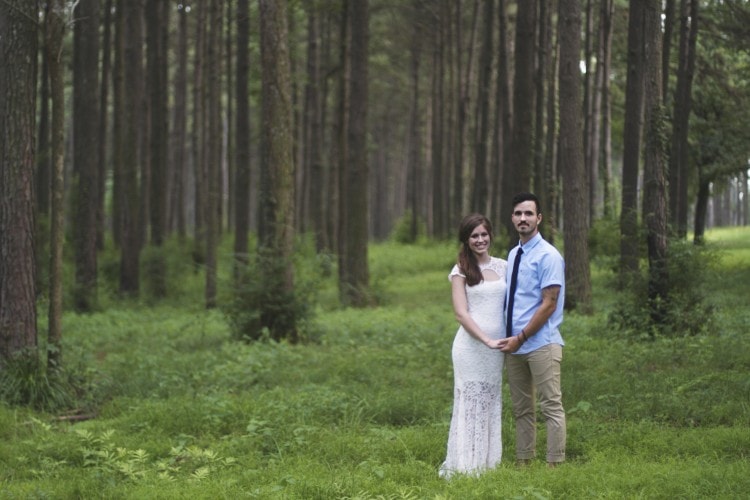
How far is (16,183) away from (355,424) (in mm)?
5071

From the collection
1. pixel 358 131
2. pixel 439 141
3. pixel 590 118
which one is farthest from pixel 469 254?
pixel 439 141

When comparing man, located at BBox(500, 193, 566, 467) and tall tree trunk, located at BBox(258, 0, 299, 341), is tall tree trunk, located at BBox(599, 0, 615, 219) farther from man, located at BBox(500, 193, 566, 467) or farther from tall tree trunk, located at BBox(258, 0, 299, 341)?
man, located at BBox(500, 193, 566, 467)

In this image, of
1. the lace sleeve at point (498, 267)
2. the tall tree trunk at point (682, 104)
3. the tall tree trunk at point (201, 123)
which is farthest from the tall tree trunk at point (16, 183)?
the tall tree trunk at point (682, 104)

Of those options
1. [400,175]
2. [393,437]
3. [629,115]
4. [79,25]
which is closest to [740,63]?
[629,115]

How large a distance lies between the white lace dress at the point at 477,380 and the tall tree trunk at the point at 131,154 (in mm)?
16771

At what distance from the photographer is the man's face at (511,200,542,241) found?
276 inches

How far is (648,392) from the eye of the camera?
9570mm

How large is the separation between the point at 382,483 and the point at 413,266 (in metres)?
26.3

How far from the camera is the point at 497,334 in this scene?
Answer: 7090 mm

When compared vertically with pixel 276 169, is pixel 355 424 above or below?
below

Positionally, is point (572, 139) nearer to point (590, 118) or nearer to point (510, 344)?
point (510, 344)

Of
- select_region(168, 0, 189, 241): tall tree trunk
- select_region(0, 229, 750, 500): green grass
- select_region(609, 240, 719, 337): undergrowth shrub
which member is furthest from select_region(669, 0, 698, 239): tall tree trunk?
select_region(168, 0, 189, 241): tall tree trunk

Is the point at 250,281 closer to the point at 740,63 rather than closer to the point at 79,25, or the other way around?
the point at 79,25

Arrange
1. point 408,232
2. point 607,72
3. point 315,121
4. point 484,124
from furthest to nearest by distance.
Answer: point 408,232
point 484,124
point 315,121
point 607,72
